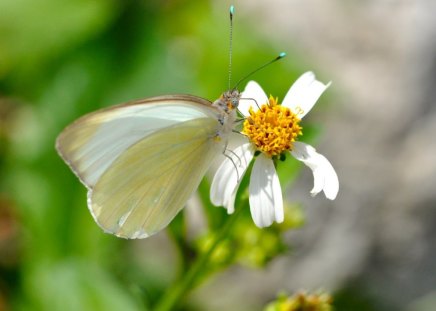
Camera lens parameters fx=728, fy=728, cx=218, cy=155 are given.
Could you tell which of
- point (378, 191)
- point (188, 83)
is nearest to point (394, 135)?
point (378, 191)

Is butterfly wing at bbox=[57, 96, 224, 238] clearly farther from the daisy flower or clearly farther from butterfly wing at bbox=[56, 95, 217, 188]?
the daisy flower

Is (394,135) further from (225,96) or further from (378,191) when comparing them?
(225,96)

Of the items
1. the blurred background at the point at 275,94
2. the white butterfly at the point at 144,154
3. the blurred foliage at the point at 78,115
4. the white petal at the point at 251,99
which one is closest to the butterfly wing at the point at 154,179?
the white butterfly at the point at 144,154

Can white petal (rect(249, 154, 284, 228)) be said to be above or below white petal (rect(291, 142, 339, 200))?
below

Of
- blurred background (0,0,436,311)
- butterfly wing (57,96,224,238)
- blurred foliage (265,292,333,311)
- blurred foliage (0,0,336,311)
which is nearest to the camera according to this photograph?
butterfly wing (57,96,224,238)

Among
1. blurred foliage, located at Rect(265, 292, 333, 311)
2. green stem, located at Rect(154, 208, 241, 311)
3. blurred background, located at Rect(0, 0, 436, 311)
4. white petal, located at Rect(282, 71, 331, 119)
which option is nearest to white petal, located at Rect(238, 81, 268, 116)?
white petal, located at Rect(282, 71, 331, 119)

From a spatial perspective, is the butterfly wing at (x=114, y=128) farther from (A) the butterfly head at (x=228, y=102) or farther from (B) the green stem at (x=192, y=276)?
(B) the green stem at (x=192, y=276)
